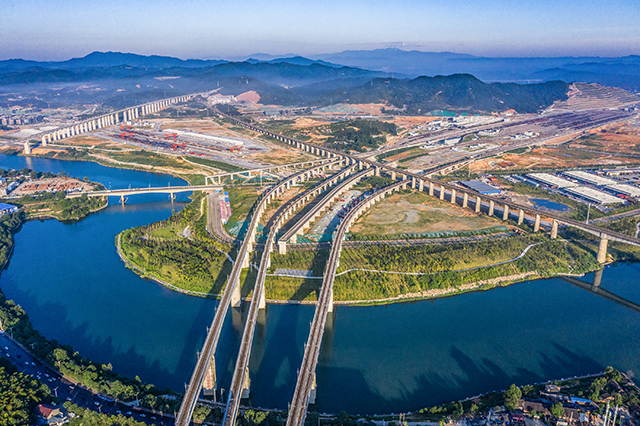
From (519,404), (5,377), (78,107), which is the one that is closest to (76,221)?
(5,377)

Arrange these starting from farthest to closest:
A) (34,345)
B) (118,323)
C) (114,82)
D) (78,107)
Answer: (114,82) < (78,107) < (118,323) < (34,345)

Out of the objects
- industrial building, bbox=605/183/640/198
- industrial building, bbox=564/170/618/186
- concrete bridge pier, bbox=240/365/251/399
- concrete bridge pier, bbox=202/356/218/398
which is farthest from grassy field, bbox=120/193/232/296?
industrial building, bbox=564/170/618/186

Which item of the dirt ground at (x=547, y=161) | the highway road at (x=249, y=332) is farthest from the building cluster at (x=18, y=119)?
the dirt ground at (x=547, y=161)

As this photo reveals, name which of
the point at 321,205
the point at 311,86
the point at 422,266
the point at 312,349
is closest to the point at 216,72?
the point at 311,86

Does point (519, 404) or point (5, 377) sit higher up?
point (5, 377)

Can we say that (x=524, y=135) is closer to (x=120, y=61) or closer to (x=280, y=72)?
(x=280, y=72)

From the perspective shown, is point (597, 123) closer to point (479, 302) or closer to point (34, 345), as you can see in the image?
point (479, 302)

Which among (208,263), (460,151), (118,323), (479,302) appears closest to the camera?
(118,323)
